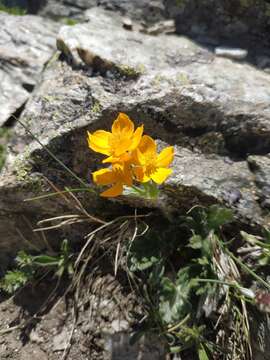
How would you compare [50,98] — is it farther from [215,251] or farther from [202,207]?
[215,251]

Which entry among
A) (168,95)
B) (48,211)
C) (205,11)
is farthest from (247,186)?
(205,11)

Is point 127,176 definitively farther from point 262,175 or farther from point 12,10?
point 12,10

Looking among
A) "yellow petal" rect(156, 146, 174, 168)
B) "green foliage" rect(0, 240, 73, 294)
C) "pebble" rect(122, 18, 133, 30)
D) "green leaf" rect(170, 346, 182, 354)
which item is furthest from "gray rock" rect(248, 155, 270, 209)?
"pebble" rect(122, 18, 133, 30)

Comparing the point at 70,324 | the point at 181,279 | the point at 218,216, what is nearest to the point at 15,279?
the point at 70,324

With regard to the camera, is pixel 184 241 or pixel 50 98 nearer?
pixel 184 241

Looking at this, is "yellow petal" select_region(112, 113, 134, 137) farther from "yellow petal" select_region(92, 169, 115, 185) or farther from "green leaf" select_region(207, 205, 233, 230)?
"green leaf" select_region(207, 205, 233, 230)

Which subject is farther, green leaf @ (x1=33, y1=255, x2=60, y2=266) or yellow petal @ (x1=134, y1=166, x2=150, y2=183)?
green leaf @ (x1=33, y1=255, x2=60, y2=266)
